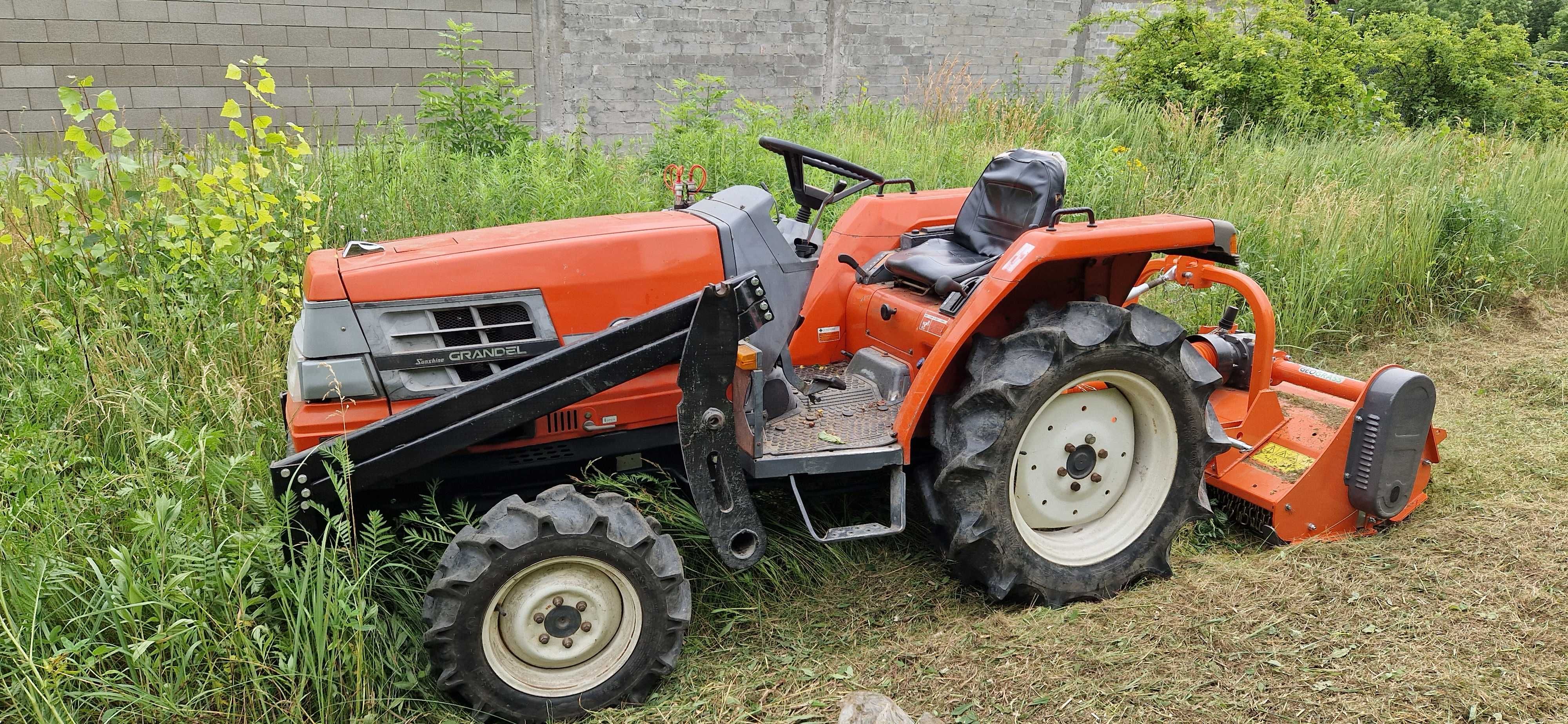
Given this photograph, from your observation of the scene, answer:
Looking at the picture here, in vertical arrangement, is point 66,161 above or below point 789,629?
above

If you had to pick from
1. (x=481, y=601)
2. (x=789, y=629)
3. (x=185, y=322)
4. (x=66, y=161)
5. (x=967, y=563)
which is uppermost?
(x=66, y=161)

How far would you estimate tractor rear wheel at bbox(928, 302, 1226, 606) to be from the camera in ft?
9.41

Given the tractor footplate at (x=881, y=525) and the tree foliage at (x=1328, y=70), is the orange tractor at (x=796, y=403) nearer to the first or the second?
the tractor footplate at (x=881, y=525)

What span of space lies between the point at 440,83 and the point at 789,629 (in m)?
5.49

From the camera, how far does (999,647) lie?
9.12ft

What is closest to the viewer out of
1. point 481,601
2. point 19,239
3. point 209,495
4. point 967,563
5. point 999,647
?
point 481,601

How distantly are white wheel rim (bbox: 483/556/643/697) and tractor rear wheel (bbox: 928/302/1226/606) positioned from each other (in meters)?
0.99

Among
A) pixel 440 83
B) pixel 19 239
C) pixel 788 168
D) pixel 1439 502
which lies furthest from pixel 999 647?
pixel 440 83

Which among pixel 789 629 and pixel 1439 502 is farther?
pixel 1439 502

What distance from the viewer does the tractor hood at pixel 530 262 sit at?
8.36 ft

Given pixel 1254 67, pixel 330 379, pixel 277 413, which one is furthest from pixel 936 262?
pixel 1254 67

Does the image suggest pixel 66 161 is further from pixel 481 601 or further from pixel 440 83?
pixel 440 83

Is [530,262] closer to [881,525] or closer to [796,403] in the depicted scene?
[796,403]

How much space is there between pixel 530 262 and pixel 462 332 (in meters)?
0.26
